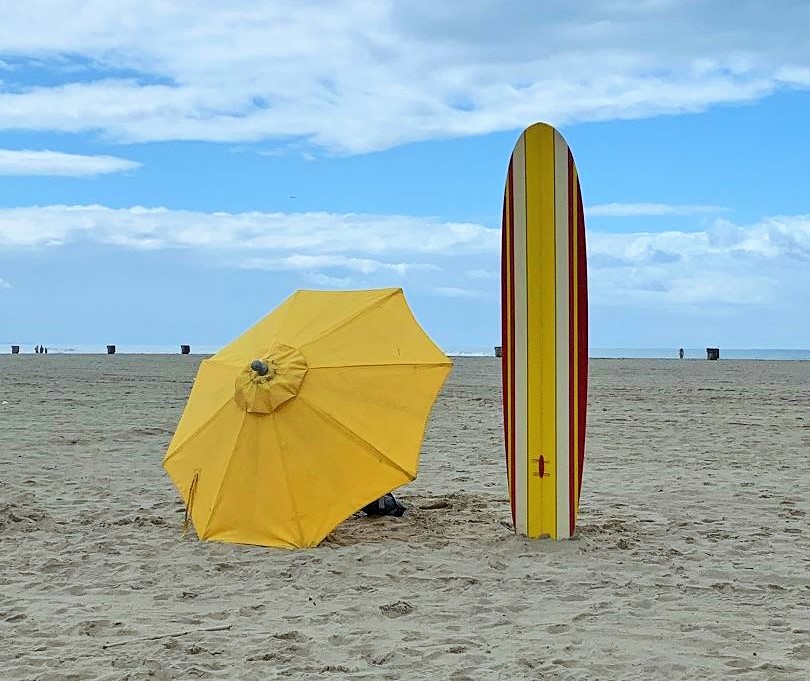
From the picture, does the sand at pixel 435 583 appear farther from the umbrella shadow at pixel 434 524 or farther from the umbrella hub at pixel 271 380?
the umbrella hub at pixel 271 380

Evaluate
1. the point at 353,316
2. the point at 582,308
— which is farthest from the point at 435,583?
the point at 582,308

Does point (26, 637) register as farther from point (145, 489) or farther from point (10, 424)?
point (10, 424)

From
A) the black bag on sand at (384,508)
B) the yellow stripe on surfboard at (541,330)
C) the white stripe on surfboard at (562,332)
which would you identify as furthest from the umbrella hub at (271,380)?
the white stripe on surfboard at (562,332)

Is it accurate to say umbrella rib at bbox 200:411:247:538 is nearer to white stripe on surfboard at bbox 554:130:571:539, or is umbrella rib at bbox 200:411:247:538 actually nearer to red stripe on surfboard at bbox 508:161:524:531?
red stripe on surfboard at bbox 508:161:524:531

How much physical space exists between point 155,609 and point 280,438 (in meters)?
1.43

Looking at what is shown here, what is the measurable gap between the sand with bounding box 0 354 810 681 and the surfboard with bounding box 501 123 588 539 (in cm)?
33

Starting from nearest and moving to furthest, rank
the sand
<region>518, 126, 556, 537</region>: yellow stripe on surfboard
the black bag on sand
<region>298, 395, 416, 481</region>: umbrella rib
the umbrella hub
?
the sand, <region>298, 395, 416, 481</region>: umbrella rib, the umbrella hub, <region>518, 126, 556, 537</region>: yellow stripe on surfboard, the black bag on sand

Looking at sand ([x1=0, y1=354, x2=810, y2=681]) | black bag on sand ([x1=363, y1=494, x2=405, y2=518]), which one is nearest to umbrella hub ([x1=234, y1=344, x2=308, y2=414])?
sand ([x1=0, y1=354, x2=810, y2=681])

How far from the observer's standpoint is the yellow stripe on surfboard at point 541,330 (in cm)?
599

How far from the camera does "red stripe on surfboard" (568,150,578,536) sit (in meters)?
5.97

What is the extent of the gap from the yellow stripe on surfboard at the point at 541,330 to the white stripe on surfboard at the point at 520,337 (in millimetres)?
26

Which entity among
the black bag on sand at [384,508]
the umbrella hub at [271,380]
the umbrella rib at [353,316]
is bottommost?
the black bag on sand at [384,508]

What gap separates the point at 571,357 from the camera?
237 inches

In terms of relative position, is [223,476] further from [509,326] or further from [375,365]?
[509,326]
